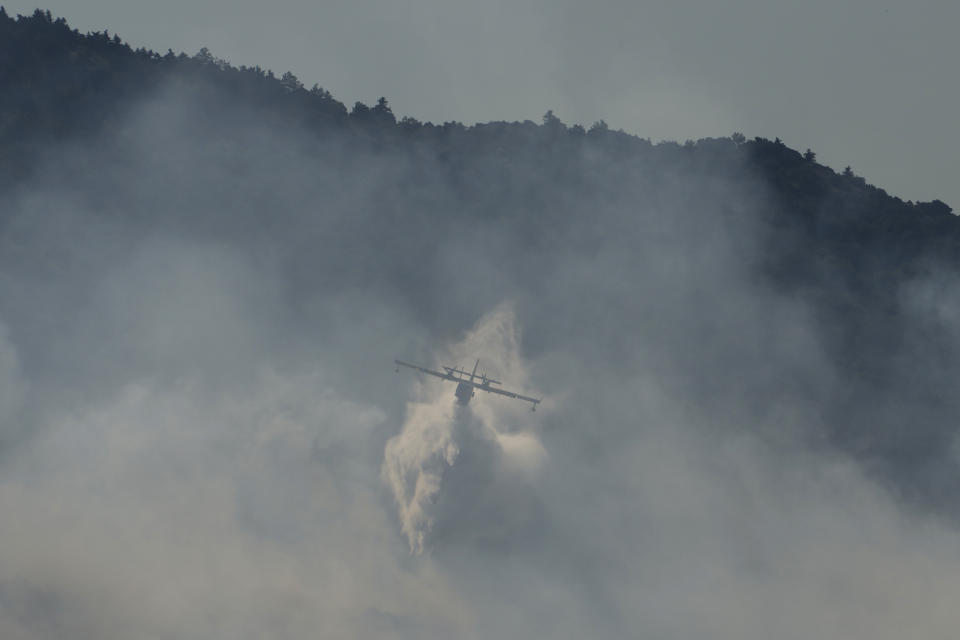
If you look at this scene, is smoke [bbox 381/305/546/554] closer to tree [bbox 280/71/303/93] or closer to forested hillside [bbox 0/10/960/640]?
forested hillside [bbox 0/10/960/640]

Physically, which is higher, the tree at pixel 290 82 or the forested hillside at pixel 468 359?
the tree at pixel 290 82

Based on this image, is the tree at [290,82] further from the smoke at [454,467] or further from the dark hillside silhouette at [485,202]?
the smoke at [454,467]

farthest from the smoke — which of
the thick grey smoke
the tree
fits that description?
the tree

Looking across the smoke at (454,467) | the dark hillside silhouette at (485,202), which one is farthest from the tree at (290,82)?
the smoke at (454,467)

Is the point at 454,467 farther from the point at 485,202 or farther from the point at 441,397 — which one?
the point at 485,202

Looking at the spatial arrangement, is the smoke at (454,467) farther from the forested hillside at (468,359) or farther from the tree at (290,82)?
the tree at (290,82)

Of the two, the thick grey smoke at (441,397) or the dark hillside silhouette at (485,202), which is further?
the dark hillside silhouette at (485,202)
